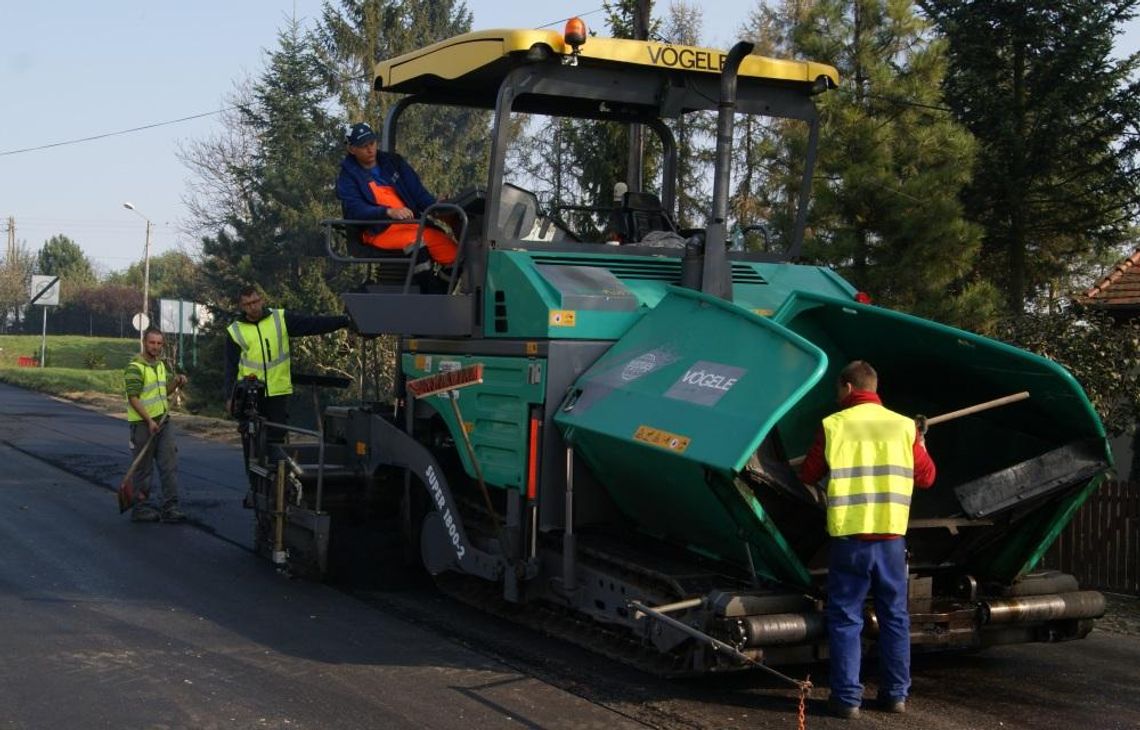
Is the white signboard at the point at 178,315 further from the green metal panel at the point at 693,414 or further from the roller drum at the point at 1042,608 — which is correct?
the roller drum at the point at 1042,608

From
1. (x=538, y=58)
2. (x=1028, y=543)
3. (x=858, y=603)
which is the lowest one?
(x=858, y=603)

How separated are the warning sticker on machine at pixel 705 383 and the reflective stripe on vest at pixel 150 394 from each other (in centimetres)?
649

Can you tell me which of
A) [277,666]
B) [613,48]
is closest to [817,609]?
[277,666]

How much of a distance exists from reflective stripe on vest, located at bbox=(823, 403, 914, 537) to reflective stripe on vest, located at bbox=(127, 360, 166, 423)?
7055mm

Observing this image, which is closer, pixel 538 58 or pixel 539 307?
pixel 539 307

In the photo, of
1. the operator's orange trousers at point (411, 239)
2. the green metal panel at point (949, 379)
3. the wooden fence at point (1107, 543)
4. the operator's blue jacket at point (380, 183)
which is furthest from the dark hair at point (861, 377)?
the wooden fence at point (1107, 543)

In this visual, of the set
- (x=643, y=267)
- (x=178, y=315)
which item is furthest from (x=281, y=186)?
(x=643, y=267)

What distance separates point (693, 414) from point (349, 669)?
2.08m

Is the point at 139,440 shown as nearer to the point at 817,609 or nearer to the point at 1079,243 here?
the point at 817,609

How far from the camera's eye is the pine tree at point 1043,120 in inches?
727

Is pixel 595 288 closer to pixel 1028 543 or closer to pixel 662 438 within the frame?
pixel 662 438

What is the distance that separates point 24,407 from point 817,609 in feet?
66.7

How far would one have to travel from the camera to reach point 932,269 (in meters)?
15.3

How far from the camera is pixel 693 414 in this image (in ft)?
18.3
